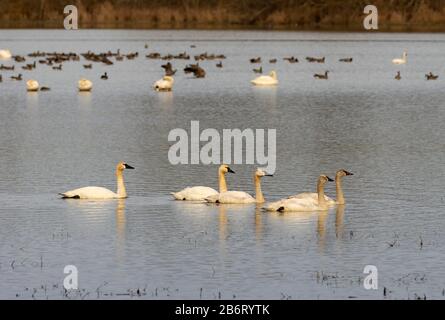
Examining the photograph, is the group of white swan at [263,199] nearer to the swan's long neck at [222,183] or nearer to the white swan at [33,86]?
the swan's long neck at [222,183]

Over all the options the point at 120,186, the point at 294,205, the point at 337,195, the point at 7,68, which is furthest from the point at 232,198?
the point at 7,68

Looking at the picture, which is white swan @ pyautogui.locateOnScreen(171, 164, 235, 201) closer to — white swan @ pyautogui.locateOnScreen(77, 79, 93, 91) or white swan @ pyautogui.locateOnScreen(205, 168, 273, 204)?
white swan @ pyautogui.locateOnScreen(205, 168, 273, 204)

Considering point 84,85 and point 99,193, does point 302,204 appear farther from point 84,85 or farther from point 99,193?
point 84,85

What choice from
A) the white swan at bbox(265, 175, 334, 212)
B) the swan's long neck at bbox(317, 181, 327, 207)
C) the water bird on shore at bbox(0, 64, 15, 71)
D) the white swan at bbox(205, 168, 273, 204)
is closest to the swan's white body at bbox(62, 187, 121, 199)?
the white swan at bbox(205, 168, 273, 204)

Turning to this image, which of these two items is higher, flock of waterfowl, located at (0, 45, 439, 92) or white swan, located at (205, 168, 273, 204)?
white swan, located at (205, 168, 273, 204)

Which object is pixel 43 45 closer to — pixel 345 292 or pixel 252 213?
pixel 252 213

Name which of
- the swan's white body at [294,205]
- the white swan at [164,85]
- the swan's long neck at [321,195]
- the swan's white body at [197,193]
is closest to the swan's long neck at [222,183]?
the swan's white body at [197,193]

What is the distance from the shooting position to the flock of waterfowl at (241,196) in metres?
26.6

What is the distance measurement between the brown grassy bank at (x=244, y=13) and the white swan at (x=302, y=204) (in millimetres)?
99936

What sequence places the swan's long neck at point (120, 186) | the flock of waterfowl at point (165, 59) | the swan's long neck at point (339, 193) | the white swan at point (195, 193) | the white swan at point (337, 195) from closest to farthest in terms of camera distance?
the white swan at point (337, 195) → the swan's long neck at point (339, 193) → the white swan at point (195, 193) → the swan's long neck at point (120, 186) → the flock of waterfowl at point (165, 59)

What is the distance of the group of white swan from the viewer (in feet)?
87.2

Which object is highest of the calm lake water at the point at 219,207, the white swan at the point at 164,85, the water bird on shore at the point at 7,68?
the calm lake water at the point at 219,207

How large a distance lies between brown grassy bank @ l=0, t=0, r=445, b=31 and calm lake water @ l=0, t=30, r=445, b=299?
6206 centimetres
